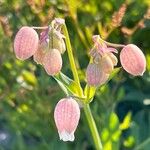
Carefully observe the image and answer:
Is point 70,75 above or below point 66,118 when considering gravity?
below

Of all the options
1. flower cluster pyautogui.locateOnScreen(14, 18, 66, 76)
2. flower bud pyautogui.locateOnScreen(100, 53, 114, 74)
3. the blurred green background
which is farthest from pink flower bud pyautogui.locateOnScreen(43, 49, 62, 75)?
the blurred green background

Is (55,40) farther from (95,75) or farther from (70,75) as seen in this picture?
(70,75)

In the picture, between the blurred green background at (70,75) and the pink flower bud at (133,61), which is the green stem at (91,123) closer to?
the pink flower bud at (133,61)

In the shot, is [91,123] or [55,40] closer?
[55,40]

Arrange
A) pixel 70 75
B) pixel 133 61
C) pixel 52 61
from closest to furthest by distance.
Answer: pixel 52 61, pixel 133 61, pixel 70 75

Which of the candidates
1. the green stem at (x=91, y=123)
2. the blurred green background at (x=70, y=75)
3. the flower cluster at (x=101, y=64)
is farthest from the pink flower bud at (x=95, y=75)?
the blurred green background at (x=70, y=75)

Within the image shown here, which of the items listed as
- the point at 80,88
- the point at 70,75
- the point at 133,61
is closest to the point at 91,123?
the point at 80,88

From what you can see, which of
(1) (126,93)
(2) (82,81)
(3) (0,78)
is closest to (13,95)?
(3) (0,78)

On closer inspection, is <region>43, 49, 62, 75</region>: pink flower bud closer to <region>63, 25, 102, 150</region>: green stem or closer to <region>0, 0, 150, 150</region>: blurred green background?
<region>63, 25, 102, 150</region>: green stem
